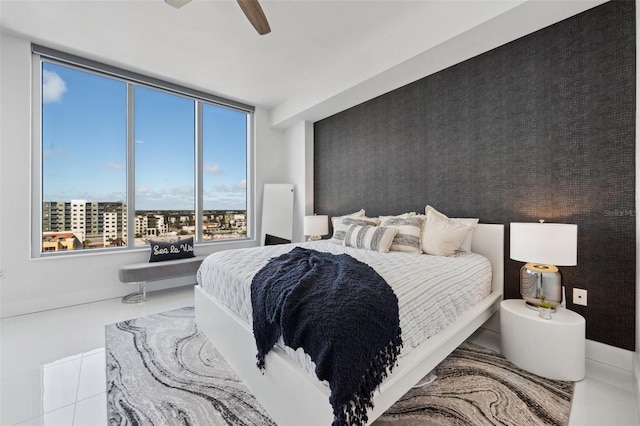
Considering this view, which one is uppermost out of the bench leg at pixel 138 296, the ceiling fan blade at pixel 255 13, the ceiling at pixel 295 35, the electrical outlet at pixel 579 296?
the ceiling at pixel 295 35

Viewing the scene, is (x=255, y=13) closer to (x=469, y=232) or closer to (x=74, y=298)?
(x=469, y=232)

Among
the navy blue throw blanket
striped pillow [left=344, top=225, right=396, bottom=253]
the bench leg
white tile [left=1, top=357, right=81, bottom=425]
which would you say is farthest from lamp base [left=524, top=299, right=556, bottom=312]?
the bench leg

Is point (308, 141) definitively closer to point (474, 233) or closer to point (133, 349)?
point (474, 233)

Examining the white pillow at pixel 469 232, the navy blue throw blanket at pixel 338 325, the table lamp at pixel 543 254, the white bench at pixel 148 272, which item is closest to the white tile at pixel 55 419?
the navy blue throw blanket at pixel 338 325

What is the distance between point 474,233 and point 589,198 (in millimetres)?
868

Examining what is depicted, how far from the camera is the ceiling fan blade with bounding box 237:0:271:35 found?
1.93m

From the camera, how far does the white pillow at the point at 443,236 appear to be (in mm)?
2492

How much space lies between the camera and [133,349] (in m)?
2.23

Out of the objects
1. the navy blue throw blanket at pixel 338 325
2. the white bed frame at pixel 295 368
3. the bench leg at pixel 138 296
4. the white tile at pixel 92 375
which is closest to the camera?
the navy blue throw blanket at pixel 338 325

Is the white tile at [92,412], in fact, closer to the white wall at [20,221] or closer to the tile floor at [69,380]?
the tile floor at [69,380]

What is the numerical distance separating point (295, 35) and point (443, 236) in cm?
255

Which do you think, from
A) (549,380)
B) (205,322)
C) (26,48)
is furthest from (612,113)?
(26,48)

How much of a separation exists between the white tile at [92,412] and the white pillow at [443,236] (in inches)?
103

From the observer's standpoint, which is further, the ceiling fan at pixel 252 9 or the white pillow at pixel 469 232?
the white pillow at pixel 469 232
